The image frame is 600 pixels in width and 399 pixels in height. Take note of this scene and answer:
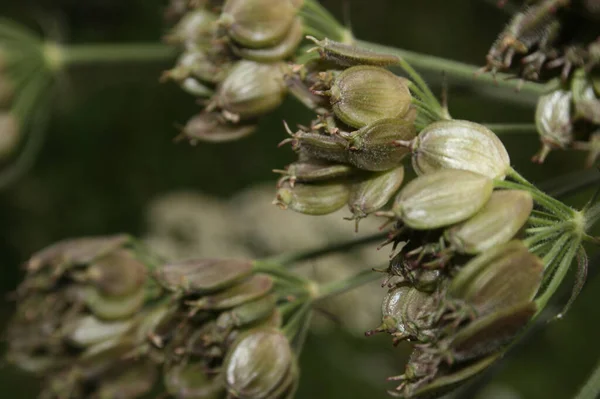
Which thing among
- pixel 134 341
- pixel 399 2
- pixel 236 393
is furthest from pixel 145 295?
pixel 399 2

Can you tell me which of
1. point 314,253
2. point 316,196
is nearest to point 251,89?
point 316,196

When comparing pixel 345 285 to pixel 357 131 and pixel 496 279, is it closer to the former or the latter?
pixel 357 131

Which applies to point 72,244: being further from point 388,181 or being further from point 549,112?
point 549,112

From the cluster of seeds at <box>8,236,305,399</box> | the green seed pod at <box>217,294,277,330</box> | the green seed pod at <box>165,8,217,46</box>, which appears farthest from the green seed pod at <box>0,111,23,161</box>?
the green seed pod at <box>217,294,277,330</box>

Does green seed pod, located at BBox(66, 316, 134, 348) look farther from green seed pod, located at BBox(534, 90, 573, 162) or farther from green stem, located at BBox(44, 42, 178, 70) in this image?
green seed pod, located at BBox(534, 90, 573, 162)

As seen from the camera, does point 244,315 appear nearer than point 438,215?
No

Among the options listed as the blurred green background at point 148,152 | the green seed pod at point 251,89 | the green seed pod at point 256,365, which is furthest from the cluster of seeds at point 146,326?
the blurred green background at point 148,152
